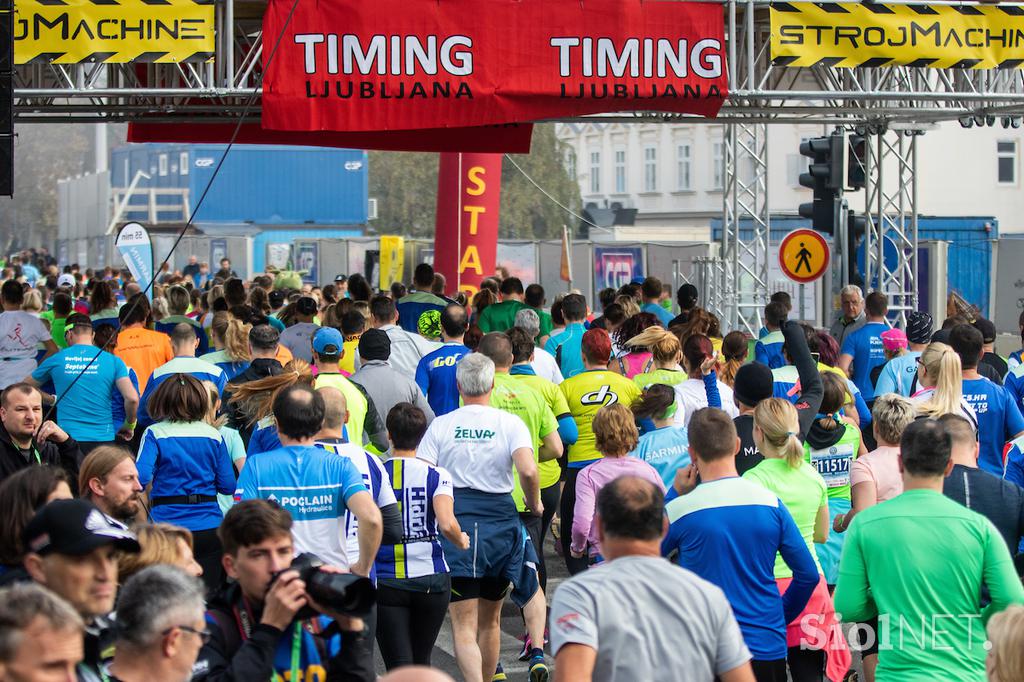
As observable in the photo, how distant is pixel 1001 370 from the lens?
10.1 metres

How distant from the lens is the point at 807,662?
5852mm

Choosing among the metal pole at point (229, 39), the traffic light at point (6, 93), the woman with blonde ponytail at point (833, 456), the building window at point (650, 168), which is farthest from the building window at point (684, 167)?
the woman with blonde ponytail at point (833, 456)

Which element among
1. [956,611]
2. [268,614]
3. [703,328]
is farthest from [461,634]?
[703,328]

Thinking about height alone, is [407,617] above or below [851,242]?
below

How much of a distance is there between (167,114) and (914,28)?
814 centimetres

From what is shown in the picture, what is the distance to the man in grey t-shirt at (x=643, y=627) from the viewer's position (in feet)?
12.2

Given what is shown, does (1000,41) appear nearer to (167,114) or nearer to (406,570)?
(406,570)

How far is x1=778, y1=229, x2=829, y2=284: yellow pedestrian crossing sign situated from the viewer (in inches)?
619

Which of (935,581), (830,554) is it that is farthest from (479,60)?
(935,581)

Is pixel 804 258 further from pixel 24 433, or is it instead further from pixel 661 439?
pixel 24 433

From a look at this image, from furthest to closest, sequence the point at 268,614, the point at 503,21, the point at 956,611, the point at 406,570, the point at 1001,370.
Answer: the point at 503,21, the point at 1001,370, the point at 406,570, the point at 956,611, the point at 268,614

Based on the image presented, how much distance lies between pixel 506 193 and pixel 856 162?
203 feet

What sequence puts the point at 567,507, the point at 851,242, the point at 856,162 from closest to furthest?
the point at 567,507
the point at 851,242
the point at 856,162

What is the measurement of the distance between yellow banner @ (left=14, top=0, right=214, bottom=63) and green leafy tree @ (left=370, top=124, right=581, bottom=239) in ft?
218
